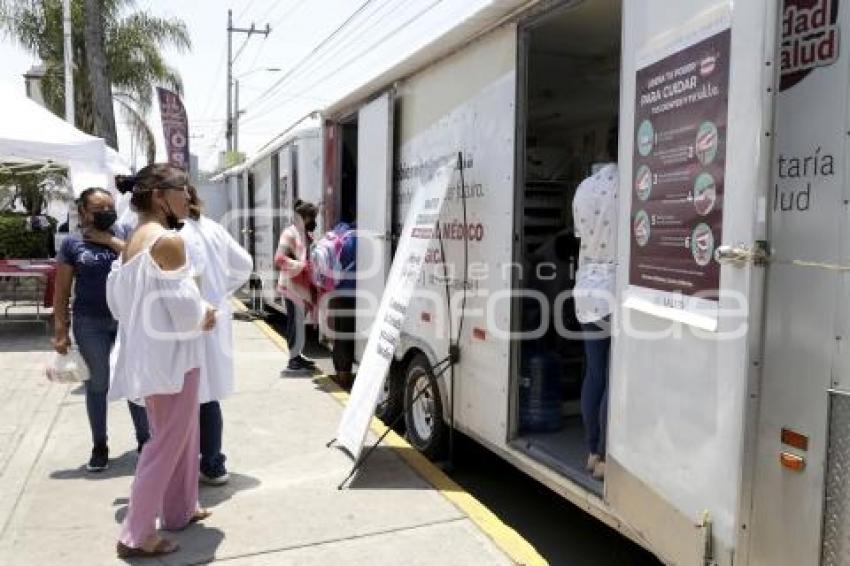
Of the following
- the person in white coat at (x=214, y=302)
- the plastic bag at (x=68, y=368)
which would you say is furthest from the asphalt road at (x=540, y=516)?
the plastic bag at (x=68, y=368)

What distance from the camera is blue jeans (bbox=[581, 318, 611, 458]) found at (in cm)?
390

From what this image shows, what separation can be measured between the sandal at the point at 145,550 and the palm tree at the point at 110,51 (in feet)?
60.4

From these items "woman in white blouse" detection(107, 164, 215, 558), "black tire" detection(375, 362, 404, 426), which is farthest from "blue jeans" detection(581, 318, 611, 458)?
"black tire" detection(375, 362, 404, 426)

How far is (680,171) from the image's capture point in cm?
295

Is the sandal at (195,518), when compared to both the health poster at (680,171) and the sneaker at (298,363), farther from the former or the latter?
the sneaker at (298,363)

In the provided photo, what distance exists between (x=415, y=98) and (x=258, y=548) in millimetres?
3234

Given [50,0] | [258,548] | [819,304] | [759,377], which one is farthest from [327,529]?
[50,0]

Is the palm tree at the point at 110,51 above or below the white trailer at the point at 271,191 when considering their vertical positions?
above

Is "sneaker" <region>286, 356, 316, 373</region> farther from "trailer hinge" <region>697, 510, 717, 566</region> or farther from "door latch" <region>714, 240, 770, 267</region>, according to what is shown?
"door latch" <region>714, 240, 770, 267</region>

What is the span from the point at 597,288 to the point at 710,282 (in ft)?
3.54

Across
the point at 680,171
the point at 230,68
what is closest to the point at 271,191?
the point at 680,171

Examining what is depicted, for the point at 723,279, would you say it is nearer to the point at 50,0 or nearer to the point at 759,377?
the point at 759,377

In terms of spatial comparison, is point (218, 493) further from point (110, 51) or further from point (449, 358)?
point (110, 51)

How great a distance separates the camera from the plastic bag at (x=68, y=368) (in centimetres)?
466
